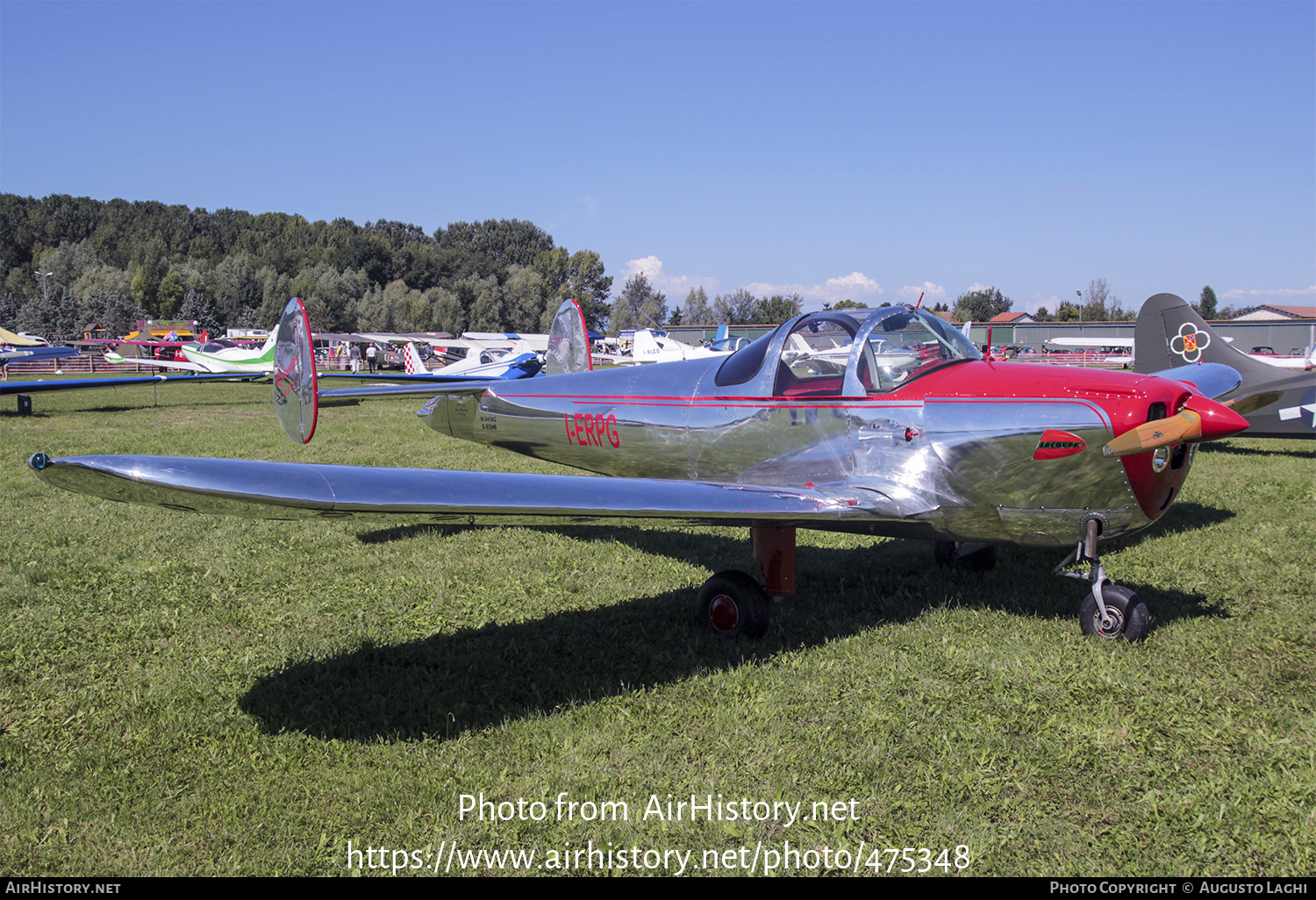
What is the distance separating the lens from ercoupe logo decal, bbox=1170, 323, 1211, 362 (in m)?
11.9

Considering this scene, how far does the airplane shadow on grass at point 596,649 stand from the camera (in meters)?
4.01

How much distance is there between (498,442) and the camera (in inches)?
300

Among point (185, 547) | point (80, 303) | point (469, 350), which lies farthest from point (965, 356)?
point (80, 303)

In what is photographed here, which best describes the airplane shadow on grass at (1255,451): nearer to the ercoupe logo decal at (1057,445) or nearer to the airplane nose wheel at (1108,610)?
the airplane nose wheel at (1108,610)

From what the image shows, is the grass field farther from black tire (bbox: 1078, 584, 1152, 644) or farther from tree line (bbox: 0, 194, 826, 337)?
tree line (bbox: 0, 194, 826, 337)

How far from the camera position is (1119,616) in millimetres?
4945

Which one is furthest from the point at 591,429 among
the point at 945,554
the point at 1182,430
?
the point at 1182,430

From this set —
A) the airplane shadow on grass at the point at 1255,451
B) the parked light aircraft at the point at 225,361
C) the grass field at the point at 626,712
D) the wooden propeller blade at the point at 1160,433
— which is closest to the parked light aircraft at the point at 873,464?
the wooden propeller blade at the point at 1160,433

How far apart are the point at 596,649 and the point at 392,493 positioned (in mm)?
2059

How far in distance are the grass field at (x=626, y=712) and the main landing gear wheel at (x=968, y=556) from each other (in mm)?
169

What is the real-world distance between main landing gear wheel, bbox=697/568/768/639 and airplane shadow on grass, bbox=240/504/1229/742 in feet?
0.31

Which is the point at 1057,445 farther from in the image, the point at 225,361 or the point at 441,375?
the point at 225,361

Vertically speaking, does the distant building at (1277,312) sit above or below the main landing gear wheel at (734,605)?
above

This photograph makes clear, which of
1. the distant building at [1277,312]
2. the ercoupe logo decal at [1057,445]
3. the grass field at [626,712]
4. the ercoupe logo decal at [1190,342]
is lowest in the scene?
the grass field at [626,712]
